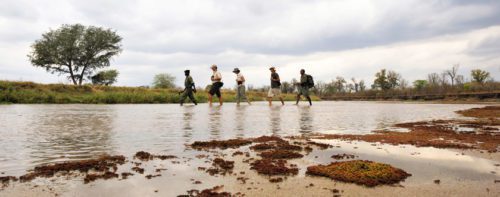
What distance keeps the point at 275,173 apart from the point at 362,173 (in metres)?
0.78

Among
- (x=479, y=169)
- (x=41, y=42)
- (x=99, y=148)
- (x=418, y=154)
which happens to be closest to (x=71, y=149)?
(x=99, y=148)

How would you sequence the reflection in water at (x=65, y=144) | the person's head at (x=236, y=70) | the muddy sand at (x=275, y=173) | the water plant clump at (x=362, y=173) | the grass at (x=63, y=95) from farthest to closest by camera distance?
1. the grass at (x=63, y=95)
2. the person's head at (x=236, y=70)
3. the reflection in water at (x=65, y=144)
4. the water plant clump at (x=362, y=173)
5. the muddy sand at (x=275, y=173)

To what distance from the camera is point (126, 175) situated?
3574mm

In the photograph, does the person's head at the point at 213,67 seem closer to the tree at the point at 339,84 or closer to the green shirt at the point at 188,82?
the green shirt at the point at 188,82

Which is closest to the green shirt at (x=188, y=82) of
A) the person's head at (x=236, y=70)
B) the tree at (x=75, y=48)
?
the person's head at (x=236, y=70)

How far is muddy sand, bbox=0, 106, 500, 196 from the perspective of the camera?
308cm

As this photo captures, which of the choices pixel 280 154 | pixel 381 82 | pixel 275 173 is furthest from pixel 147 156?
pixel 381 82

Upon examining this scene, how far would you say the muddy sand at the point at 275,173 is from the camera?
10.1 feet

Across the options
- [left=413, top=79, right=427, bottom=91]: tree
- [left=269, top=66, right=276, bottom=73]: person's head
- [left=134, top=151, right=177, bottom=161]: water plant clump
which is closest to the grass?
[left=269, top=66, right=276, bottom=73]: person's head

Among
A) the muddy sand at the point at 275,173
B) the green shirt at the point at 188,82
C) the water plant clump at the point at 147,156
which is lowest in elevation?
the muddy sand at the point at 275,173

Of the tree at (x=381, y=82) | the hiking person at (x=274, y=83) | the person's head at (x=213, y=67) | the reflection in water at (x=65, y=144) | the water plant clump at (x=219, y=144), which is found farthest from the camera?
the tree at (x=381, y=82)

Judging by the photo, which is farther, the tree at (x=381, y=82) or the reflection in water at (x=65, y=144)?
the tree at (x=381, y=82)

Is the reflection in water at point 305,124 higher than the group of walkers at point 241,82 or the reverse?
the reverse

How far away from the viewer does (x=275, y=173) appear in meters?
3.63
